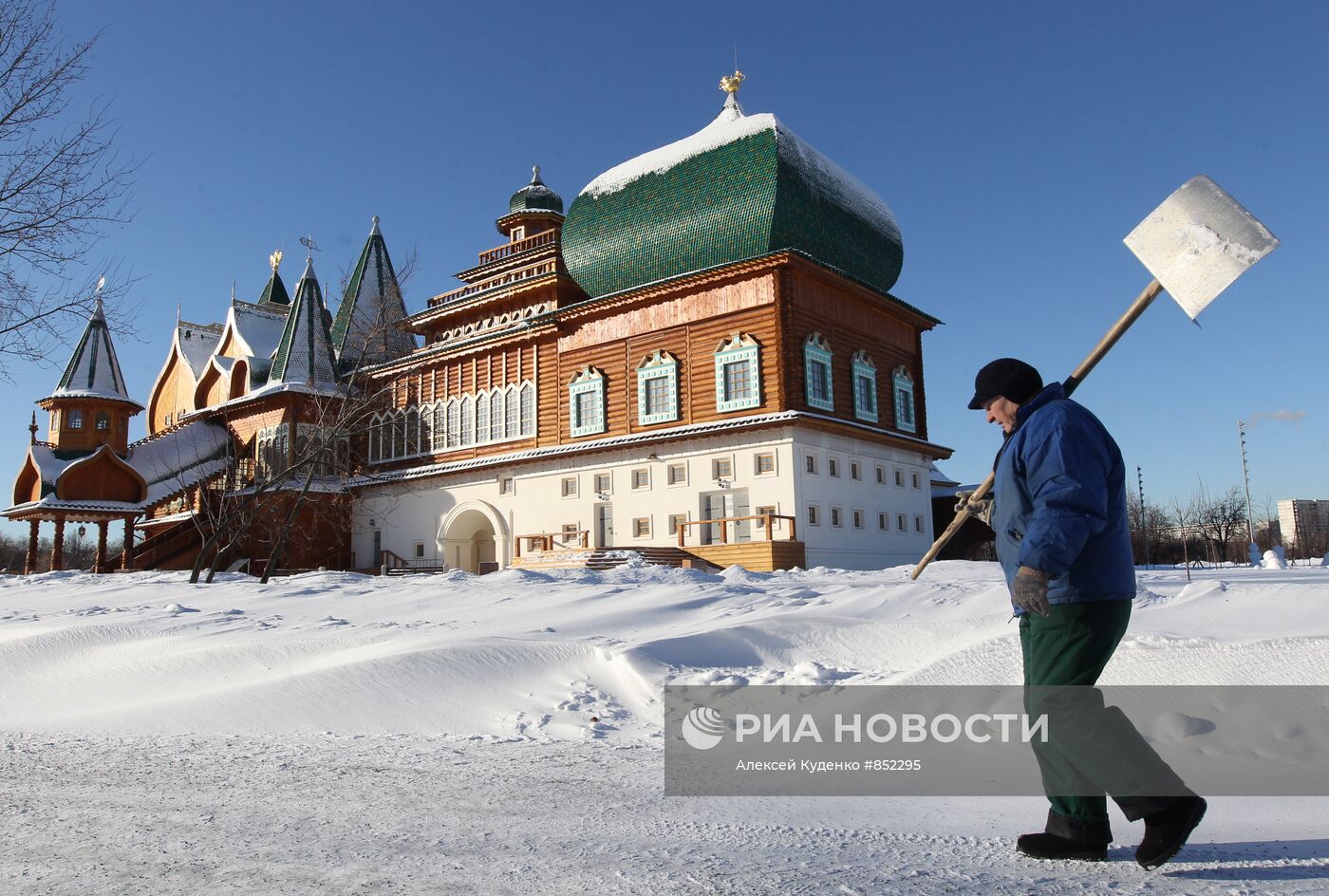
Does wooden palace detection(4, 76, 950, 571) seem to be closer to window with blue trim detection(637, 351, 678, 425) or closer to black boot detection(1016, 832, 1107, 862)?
window with blue trim detection(637, 351, 678, 425)

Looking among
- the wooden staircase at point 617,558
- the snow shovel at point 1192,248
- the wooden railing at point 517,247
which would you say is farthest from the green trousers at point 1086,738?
the wooden railing at point 517,247

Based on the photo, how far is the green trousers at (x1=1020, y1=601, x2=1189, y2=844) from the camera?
2701 millimetres

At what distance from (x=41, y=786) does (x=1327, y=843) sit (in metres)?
4.70

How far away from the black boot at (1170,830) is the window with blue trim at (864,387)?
2218cm

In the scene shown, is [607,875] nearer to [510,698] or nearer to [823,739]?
[823,739]

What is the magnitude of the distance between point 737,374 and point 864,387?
13.2 ft

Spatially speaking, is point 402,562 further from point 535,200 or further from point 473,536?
point 535,200

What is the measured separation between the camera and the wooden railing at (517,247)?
31.0 metres

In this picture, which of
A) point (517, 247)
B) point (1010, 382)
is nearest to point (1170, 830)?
point (1010, 382)

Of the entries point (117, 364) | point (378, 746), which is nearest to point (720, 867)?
point (378, 746)

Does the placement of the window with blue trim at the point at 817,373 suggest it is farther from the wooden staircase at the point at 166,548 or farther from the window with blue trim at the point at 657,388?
the wooden staircase at the point at 166,548

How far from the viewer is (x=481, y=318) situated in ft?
101

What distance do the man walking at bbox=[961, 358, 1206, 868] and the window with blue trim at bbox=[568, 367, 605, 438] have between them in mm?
22745

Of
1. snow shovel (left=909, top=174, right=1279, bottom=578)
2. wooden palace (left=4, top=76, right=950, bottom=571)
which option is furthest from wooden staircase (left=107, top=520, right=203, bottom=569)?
snow shovel (left=909, top=174, right=1279, bottom=578)
